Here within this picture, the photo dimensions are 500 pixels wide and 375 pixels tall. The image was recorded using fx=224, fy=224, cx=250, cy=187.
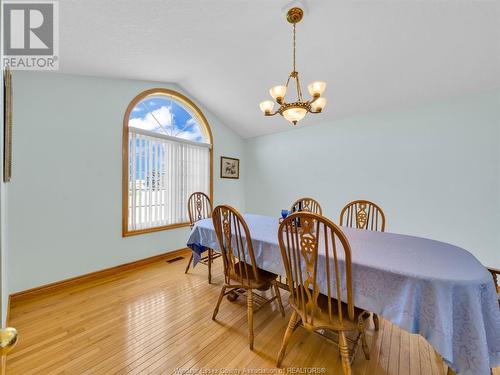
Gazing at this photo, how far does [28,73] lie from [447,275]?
11.9 feet

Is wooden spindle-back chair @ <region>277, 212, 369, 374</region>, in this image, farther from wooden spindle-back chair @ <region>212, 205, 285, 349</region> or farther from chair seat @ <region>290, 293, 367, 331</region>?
wooden spindle-back chair @ <region>212, 205, 285, 349</region>

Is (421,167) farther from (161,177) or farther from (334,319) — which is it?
(161,177)

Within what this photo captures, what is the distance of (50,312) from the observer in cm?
197

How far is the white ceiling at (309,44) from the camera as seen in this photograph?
1.82m

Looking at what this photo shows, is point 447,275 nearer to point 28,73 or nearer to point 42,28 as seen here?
point 42,28

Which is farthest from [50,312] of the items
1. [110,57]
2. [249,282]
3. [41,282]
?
[110,57]

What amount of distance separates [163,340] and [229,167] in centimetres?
307

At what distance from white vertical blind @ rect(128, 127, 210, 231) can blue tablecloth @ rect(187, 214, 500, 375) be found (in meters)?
2.69

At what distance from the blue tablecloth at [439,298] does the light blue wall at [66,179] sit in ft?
8.90

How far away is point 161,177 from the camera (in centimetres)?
325

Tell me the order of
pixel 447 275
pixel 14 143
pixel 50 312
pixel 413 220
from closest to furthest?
pixel 447 275
pixel 50 312
pixel 14 143
pixel 413 220

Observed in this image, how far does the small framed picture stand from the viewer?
13.7 ft

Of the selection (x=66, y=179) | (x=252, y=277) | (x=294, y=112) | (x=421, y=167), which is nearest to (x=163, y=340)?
(x=252, y=277)

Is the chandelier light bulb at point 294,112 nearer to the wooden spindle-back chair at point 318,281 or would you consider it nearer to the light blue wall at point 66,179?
the wooden spindle-back chair at point 318,281
